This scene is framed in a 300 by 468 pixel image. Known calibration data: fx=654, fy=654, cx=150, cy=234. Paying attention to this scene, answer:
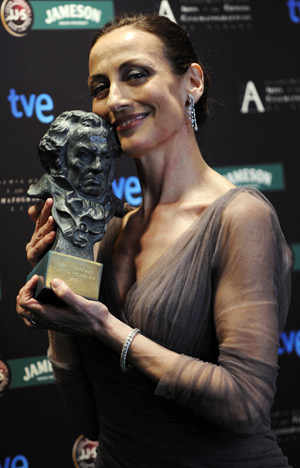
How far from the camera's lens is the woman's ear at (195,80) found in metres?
1.64

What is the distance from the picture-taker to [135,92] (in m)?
1.54

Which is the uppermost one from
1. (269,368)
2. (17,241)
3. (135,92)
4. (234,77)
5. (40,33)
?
(40,33)

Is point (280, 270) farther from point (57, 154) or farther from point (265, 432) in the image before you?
point (57, 154)

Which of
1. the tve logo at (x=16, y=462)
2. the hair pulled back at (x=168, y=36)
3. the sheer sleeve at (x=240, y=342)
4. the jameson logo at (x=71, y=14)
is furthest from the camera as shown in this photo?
the jameson logo at (x=71, y=14)

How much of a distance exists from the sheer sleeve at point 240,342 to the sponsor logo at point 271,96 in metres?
1.75

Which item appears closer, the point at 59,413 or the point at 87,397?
the point at 87,397

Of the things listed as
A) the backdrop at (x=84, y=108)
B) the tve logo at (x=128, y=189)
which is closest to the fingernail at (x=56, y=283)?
the backdrop at (x=84, y=108)

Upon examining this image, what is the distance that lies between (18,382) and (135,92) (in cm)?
161

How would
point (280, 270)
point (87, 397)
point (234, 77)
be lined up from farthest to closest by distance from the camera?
point (234, 77)
point (87, 397)
point (280, 270)

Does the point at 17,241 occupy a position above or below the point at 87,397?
above

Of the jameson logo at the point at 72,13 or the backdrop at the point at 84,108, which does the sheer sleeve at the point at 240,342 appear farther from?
the jameson logo at the point at 72,13

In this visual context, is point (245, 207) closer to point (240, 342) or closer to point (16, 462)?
point (240, 342)

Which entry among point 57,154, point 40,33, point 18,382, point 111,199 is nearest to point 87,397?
point 111,199

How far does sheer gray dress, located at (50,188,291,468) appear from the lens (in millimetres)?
1346
